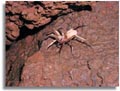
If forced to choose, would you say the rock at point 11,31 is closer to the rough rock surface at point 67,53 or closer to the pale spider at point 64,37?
the rough rock surface at point 67,53

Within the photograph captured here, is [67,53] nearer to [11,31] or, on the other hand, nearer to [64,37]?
[64,37]

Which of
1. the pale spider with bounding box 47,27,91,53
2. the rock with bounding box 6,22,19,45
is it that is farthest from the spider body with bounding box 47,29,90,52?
the rock with bounding box 6,22,19,45

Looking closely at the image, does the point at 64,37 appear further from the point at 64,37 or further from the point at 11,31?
the point at 11,31

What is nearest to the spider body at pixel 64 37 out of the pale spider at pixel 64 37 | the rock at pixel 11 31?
the pale spider at pixel 64 37

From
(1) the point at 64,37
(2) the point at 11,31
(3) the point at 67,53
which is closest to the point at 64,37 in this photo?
(1) the point at 64,37

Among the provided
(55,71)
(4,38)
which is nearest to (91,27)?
(55,71)

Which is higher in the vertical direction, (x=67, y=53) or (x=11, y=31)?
(x=11, y=31)

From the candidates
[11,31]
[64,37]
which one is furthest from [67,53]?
[11,31]

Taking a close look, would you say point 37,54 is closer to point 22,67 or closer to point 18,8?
point 22,67

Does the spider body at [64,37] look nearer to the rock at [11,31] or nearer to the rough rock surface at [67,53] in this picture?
the rough rock surface at [67,53]
